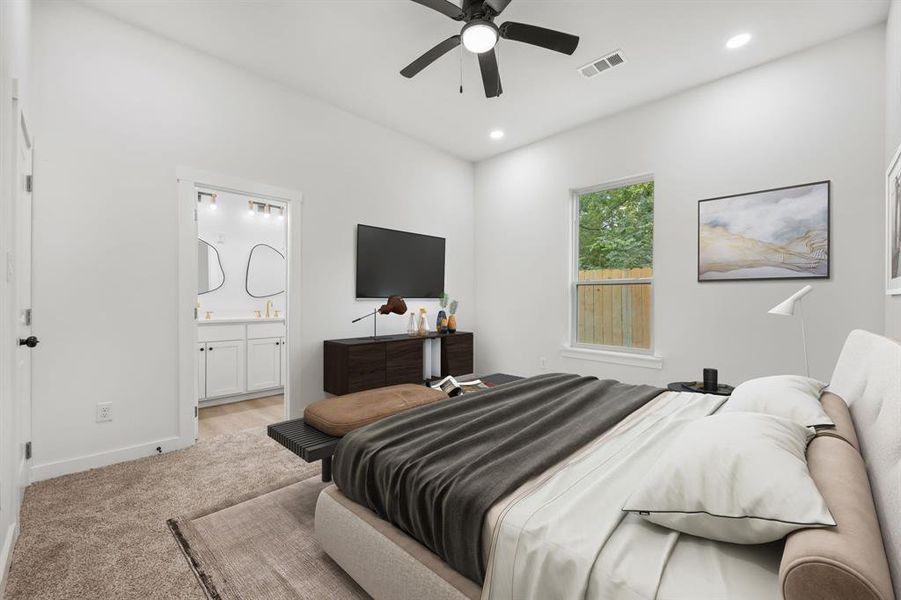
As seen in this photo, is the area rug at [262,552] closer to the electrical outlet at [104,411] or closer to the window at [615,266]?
the electrical outlet at [104,411]

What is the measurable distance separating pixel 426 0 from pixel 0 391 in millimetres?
2582

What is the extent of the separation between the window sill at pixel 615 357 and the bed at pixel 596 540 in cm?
225

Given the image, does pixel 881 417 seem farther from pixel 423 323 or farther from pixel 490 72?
pixel 423 323

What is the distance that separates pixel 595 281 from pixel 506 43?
244 centimetres

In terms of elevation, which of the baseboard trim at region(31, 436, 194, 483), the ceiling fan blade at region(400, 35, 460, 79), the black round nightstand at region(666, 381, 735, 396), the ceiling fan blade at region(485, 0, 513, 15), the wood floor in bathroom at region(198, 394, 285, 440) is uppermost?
the ceiling fan blade at region(485, 0, 513, 15)

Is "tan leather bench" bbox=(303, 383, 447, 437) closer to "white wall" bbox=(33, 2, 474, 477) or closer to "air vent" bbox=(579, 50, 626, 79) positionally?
"white wall" bbox=(33, 2, 474, 477)

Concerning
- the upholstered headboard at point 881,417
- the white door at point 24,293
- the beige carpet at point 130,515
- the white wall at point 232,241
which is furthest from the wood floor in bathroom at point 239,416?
the upholstered headboard at point 881,417

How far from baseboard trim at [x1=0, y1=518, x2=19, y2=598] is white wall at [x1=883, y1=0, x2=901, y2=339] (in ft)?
13.9

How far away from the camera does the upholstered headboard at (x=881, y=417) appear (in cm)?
73

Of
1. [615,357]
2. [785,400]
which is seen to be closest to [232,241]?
[615,357]

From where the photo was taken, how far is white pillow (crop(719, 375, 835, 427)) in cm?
130

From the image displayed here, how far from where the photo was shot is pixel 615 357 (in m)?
4.07

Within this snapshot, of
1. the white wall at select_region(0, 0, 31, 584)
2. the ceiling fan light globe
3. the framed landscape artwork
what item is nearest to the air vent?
the ceiling fan light globe

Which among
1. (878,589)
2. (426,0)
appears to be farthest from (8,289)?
(878,589)
